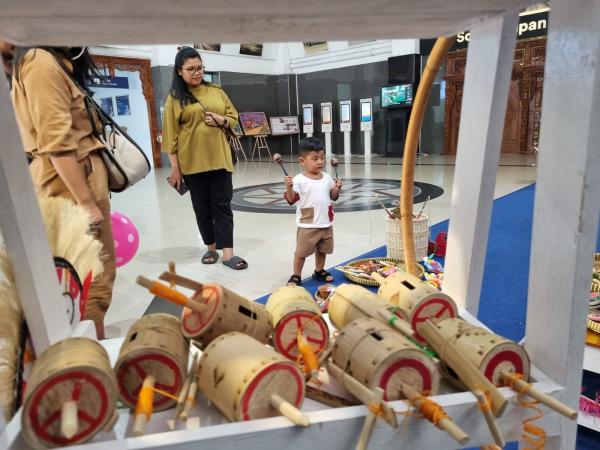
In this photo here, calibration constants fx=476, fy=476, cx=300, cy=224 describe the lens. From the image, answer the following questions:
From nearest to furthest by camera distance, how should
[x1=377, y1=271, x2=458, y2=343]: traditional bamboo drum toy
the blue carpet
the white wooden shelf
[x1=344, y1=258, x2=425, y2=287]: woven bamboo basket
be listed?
1. [x1=377, y1=271, x2=458, y2=343]: traditional bamboo drum toy
2. the white wooden shelf
3. the blue carpet
4. [x1=344, y1=258, x2=425, y2=287]: woven bamboo basket

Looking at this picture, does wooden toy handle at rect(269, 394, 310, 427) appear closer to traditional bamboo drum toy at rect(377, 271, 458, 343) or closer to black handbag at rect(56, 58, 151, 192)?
traditional bamboo drum toy at rect(377, 271, 458, 343)

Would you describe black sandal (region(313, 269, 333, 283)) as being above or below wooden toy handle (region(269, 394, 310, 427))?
below

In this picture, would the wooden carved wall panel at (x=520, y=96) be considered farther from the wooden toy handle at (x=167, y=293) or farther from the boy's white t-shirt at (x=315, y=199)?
the wooden toy handle at (x=167, y=293)

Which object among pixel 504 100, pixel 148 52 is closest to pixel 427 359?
pixel 504 100

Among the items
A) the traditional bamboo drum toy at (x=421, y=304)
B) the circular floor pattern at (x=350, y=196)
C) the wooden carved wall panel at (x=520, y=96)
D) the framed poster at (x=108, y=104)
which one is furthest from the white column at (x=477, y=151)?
the framed poster at (x=108, y=104)

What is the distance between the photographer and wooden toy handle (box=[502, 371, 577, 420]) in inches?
23.7

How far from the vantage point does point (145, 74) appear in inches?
391

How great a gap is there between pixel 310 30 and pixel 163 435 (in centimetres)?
65

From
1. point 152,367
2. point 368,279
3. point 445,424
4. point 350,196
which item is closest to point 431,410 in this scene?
point 445,424

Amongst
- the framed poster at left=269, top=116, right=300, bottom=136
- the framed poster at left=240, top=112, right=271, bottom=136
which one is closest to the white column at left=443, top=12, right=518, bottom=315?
the framed poster at left=240, top=112, right=271, bottom=136

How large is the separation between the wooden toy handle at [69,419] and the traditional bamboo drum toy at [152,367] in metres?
0.10

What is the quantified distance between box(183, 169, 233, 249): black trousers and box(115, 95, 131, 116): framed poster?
27.1ft

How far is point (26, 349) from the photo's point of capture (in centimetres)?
81

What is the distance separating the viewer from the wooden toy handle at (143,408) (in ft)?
1.91
